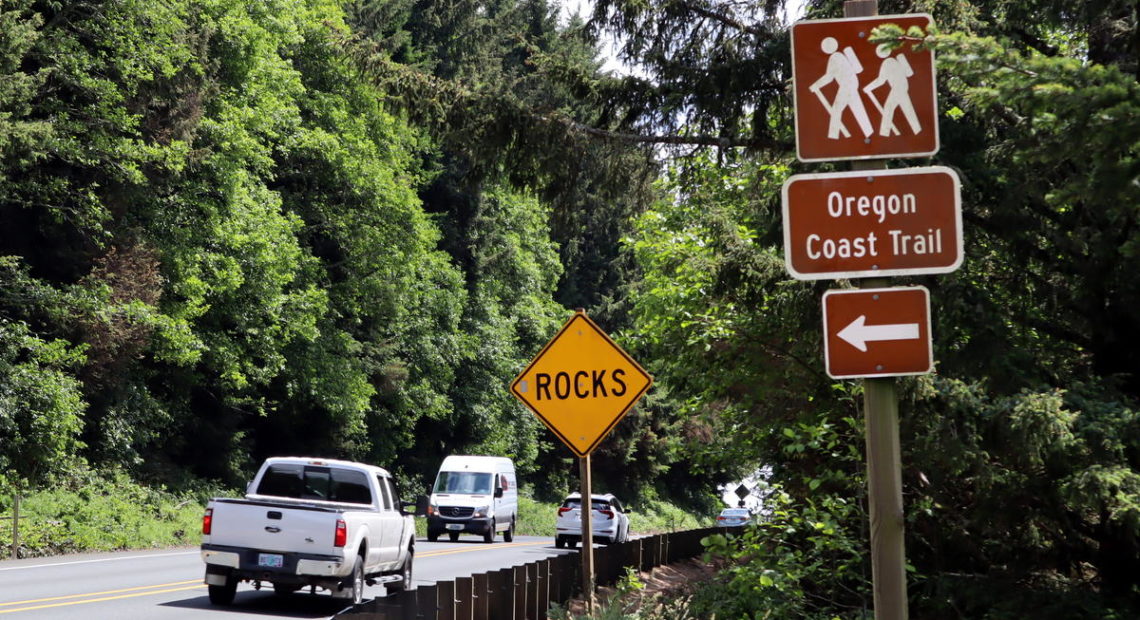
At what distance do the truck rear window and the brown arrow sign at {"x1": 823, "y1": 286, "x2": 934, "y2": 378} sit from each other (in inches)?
507

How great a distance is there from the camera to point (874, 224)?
218 inches

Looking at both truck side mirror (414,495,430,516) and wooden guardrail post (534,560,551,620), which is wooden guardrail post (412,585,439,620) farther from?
truck side mirror (414,495,430,516)

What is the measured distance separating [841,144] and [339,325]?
4375 centimetres

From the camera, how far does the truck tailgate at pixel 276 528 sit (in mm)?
15672

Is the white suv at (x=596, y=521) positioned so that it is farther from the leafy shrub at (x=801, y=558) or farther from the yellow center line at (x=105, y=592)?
the leafy shrub at (x=801, y=558)

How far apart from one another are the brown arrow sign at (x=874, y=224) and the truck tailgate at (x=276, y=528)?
11.2 m

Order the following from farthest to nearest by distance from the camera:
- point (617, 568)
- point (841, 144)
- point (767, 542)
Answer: point (617, 568), point (767, 542), point (841, 144)

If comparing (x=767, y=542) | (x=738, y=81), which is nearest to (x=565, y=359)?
(x=767, y=542)

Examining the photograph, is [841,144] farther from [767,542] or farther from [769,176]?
[769,176]

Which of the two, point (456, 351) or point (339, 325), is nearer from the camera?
point (339, 325)

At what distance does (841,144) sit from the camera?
5.67 metres

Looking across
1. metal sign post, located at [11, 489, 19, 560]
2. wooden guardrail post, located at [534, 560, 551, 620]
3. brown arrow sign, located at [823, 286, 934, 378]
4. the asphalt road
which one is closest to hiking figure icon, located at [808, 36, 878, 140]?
brown arrow sign, located at [823, 286, 934, 378]

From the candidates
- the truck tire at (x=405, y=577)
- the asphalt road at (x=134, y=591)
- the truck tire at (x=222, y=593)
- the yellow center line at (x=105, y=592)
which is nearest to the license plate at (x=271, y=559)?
the asphalt road at (x=134, y=591)

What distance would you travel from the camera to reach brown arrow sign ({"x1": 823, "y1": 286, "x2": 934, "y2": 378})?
5.43 meters
